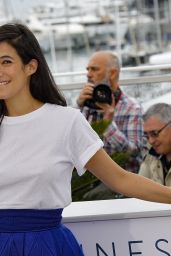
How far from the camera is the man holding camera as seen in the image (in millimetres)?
5078

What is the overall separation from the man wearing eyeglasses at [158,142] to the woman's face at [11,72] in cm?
181

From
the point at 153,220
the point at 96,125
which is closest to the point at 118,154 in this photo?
the point at 96,125

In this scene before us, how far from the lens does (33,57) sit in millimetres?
Answer: 2668

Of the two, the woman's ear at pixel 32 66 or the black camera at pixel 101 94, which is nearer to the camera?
the woman's ear at pixel 32 66

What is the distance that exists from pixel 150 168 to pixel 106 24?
960 inches

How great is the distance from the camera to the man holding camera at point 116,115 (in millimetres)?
5078

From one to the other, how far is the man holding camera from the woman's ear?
2.37 metres

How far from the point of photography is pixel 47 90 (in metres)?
2.71

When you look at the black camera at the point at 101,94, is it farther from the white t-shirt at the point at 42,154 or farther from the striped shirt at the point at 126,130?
the white t-shirt at the point at 42,154

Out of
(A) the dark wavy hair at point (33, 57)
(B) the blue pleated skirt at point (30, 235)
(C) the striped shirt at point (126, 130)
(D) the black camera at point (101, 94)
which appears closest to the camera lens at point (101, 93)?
(D) the black camera at point (101, 94)

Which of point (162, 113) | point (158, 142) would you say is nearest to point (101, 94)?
point (162, 113)

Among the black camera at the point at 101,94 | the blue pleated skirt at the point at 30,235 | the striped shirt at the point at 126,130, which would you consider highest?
the blue pleated skirt at the point at 30,235

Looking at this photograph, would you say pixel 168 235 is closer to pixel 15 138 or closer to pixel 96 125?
pixel 15 138

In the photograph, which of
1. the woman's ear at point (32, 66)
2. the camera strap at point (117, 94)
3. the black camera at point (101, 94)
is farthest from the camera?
the camera strap at point (117, 94)
